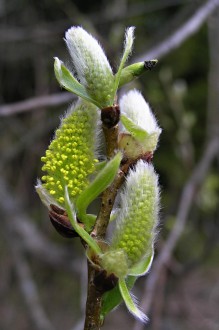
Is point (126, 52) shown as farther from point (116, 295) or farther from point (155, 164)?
point (155, 164)

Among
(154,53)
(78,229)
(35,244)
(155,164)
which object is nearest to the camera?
(78,229)

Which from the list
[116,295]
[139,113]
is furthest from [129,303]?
[139,113]

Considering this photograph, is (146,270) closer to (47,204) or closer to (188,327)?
(47,204)

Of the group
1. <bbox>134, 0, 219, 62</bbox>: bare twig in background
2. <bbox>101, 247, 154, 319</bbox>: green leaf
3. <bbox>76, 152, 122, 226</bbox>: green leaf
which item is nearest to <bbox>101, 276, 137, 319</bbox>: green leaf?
<bbox>101, 247, 154, 319</bbox>: green leaf

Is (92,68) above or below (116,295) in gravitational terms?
above

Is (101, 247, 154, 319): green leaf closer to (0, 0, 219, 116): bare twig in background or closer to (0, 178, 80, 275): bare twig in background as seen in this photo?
(0, 0, 219, 116): bare twig in background

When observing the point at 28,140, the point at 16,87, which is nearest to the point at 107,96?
the point at 28,140

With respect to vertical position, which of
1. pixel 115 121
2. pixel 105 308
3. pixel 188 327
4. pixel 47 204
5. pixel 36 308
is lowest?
pixel 188 327
